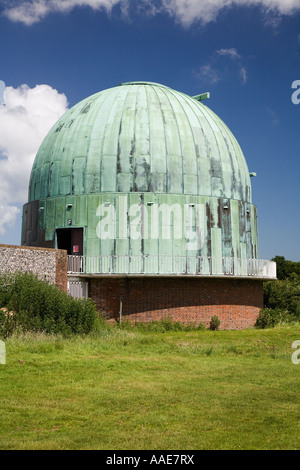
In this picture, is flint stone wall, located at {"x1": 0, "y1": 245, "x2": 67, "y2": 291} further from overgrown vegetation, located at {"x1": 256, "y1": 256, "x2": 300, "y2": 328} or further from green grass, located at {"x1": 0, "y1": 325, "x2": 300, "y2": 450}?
overgrown vegetation, located at {"x1": 256, "y1": 256, "x2": 300, "y2": 328}

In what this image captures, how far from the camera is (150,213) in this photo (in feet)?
87.9

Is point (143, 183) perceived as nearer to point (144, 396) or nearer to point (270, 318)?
point (270, 318)

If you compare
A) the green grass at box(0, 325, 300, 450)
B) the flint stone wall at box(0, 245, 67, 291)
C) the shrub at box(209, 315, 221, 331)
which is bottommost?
the green grass at box(0, 325, 300, 450)

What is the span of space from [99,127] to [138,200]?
16.4 feet

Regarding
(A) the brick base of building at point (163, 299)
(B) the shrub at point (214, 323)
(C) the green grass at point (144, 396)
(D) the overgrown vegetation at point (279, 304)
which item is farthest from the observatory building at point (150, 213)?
(C) the green grass at point (144, 396)

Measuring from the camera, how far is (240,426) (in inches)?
322

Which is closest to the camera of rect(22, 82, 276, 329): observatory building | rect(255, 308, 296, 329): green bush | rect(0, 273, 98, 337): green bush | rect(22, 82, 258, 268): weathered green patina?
rect(0, 273, 98, 337): green bush

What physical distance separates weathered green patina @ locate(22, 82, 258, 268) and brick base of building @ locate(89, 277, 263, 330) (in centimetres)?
156

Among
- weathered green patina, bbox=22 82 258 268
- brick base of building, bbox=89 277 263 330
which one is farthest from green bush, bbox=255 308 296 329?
weathered green patina, bbox=22 82 258 268

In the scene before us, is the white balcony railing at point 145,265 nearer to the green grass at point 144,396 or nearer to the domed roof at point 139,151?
the domed roof at point 139,151

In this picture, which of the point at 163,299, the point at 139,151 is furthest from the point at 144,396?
the point at 139,151

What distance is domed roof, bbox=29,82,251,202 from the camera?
27.5m

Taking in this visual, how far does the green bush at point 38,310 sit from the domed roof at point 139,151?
30.5 ft
